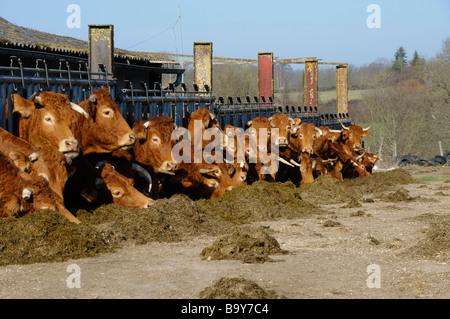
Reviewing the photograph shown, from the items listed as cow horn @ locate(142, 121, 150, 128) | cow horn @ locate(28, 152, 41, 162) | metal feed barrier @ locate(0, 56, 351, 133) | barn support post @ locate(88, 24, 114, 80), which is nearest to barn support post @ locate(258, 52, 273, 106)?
metal feed barrier @ locate(0, 56, 351, 133)

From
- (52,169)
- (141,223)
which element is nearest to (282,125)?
(141,223)

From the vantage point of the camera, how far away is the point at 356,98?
79125 mm

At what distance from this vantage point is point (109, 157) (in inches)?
539

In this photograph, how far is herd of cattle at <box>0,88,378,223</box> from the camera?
407 inches

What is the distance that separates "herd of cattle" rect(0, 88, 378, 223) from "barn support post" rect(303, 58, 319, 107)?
1580cm

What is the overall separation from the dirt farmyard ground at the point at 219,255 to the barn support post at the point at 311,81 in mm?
21872

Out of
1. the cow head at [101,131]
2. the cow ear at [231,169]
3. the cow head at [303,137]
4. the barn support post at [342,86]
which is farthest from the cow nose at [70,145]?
the barn support post at [342,86]

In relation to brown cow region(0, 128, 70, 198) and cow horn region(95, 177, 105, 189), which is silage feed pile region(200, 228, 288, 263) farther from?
cow horn region(95, 177, 105, 189)

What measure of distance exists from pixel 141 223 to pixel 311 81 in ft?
85.2

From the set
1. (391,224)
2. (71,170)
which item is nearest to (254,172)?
(391,224)

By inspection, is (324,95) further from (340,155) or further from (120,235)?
(120,235)

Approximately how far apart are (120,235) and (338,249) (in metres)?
3.03

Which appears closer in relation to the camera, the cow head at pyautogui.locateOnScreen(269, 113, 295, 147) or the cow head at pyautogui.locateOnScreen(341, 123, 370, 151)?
the cow head at pyautogui.locateOnScreen(269, 113, 295, 147)

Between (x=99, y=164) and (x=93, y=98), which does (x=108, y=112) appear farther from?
(x=99, y=164)
